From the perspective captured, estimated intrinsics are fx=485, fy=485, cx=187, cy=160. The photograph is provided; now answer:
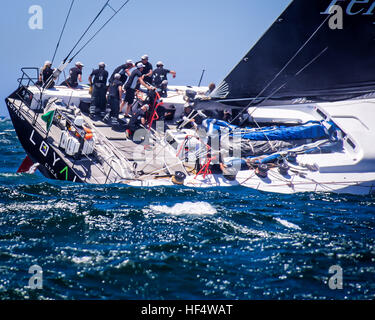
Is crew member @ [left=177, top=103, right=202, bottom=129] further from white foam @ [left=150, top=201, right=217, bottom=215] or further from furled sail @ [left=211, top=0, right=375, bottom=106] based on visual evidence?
white foam @ [left=150, top=201, right=217, bottom=215]

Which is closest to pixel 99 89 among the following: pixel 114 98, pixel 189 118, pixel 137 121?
pixel 114 98

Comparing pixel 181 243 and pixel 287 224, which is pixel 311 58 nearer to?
pixel 287 224

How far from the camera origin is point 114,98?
12.5m

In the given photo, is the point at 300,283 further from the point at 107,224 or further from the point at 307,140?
the point at 307,140

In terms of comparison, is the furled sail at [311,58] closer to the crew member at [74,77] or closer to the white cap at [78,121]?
the white cap at [78,121]

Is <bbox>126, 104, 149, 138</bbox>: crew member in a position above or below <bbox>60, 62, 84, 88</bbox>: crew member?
below

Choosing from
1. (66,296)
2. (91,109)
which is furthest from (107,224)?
(91,109)

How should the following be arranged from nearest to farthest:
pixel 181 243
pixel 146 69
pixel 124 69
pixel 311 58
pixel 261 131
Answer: pixel 181 243, pixel 311 58, pixel 261 131, pixel 124 69, pixel 146 69

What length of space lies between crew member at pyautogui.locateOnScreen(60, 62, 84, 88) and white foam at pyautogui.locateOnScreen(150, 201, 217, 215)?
22.0 ft

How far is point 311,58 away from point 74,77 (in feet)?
23.1

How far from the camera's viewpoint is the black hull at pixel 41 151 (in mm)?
10531

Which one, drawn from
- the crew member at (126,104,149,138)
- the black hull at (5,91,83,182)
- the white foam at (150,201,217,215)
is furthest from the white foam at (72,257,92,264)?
the crew member at (126,104,149,138)

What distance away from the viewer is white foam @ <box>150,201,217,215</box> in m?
8.72

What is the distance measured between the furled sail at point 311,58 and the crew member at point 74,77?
457 centimetres
